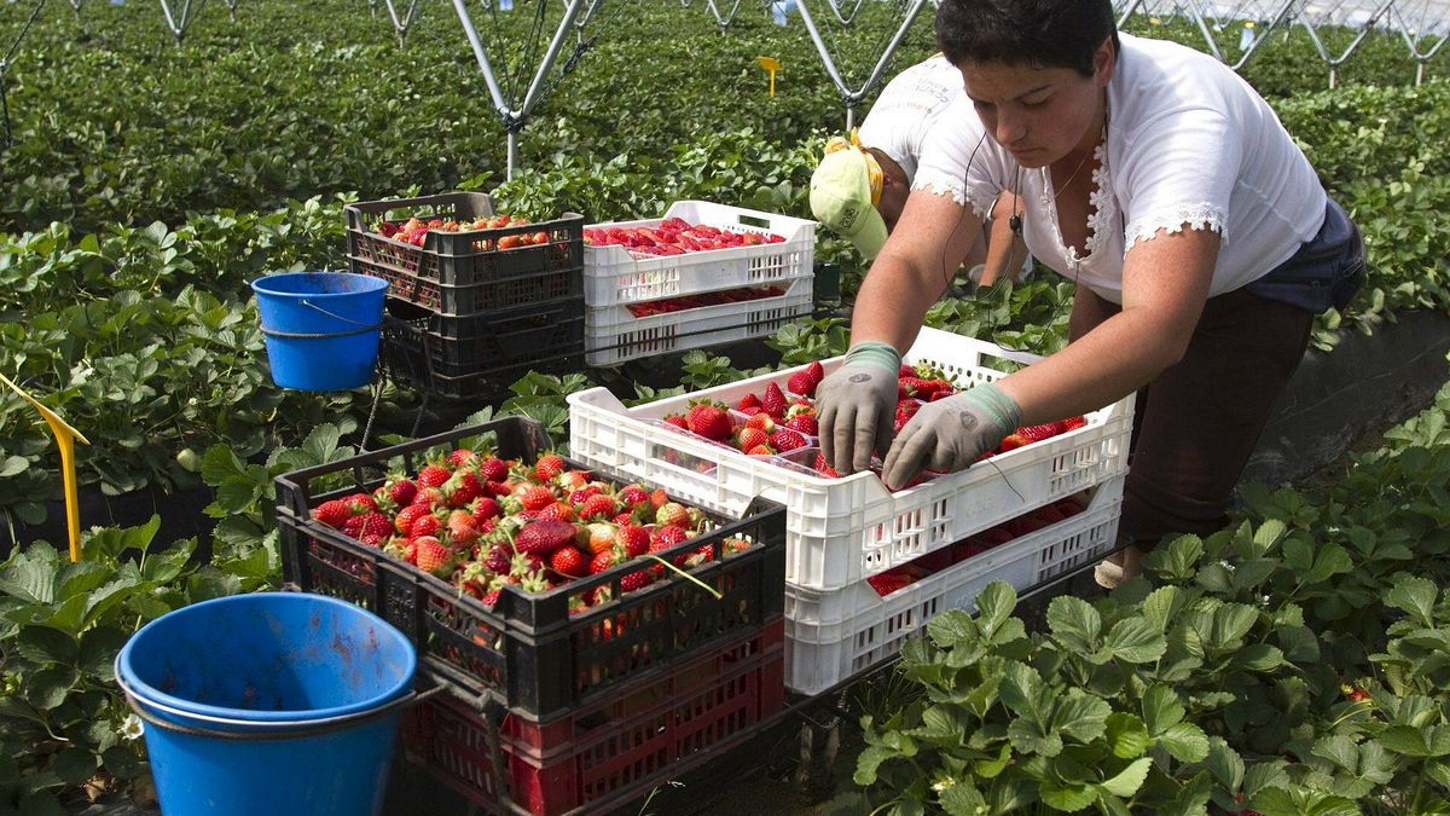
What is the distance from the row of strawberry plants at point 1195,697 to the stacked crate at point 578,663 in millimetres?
273

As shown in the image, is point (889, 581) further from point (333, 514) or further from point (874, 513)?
point (333, 514)

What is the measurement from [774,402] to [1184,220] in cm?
100

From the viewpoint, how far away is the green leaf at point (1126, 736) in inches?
84.7

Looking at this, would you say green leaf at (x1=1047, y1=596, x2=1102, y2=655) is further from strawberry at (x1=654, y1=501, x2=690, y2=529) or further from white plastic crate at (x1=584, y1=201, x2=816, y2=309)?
white plastic crate at (x1=584, y1=201, x2=816, y2=309)

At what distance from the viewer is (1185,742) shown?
218 cm

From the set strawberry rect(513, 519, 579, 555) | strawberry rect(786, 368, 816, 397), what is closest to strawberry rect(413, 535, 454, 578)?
strawberry rect(513, 519, 579, 555)

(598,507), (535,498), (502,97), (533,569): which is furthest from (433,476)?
(502,97)

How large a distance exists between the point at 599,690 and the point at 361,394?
2.54 metres

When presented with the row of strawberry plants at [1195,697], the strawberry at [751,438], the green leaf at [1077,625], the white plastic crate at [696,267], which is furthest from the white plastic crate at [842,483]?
the white plastic crate at [696,267]

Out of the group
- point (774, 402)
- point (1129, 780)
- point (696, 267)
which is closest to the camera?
point (1129, 780)

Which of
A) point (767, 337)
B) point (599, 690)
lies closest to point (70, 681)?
point (599, 690)

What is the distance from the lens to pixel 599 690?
215cm

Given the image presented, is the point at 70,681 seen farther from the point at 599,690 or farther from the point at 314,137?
the point at 314,137

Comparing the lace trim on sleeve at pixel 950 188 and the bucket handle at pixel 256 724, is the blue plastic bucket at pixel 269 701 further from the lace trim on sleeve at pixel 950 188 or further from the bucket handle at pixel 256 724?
the lace trim on sleeve at pixel 950 188
